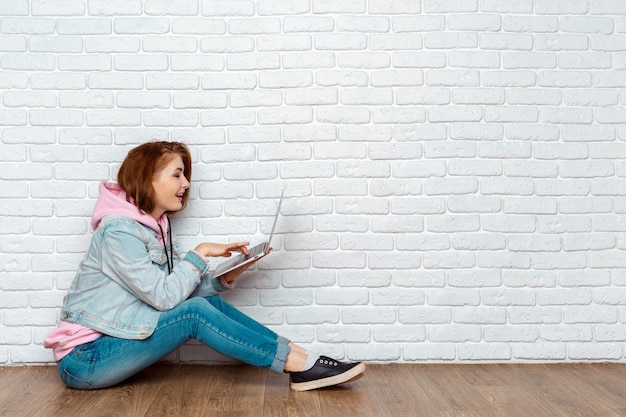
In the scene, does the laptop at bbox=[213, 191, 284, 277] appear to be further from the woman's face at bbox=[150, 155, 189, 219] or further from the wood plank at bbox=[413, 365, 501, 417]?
the wood plank at bbox=[413, 365, 501, 417]

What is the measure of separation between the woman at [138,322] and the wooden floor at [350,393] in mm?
89

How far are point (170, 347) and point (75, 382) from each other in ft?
1.21

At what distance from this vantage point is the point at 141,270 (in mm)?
2699

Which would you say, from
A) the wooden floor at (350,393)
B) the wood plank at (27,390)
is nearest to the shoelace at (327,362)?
the wooden floor at (350,393)

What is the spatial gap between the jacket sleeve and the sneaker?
1.75ft

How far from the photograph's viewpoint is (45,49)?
3.19m

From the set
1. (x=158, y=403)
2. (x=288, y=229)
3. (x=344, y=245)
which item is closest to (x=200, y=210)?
(x=288, y=229)

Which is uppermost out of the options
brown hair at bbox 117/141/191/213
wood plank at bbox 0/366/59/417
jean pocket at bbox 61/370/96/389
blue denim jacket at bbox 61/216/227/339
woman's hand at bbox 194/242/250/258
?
brown hair at bbox 117/141/191/213

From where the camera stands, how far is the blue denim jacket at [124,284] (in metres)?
2.70

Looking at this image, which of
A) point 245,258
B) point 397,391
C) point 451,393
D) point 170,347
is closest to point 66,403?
point 170,347

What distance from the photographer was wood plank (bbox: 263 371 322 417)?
2.44 metres

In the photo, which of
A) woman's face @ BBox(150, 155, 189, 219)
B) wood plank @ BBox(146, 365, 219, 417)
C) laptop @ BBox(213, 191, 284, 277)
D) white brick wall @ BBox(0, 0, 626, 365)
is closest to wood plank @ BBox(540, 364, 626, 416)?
white brick wall @ BBox(0, 0, 626, 365)

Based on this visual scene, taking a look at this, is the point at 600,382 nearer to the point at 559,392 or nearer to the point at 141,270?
the point at 559,392

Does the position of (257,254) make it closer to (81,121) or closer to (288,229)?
(288,229)
